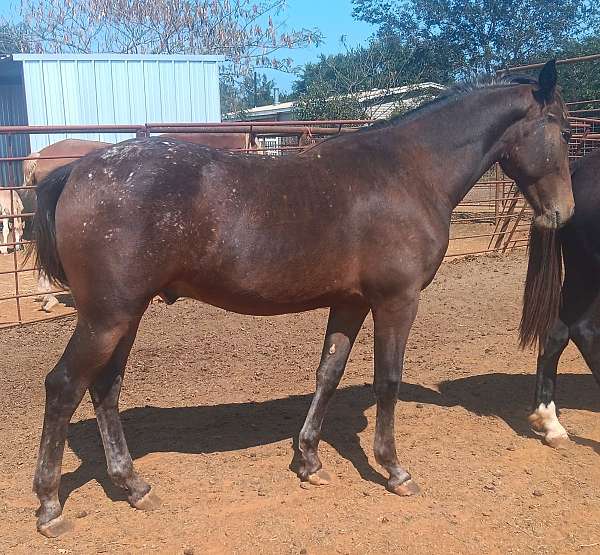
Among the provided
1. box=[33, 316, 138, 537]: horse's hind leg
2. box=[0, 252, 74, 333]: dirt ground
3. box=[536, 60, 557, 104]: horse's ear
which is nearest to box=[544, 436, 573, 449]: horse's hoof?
box=[536, 60, 557, 104]: horse's ear

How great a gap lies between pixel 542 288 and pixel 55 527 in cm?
306

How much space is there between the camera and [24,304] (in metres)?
8.11

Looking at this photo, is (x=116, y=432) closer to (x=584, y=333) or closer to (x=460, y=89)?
(x=460, y=89)

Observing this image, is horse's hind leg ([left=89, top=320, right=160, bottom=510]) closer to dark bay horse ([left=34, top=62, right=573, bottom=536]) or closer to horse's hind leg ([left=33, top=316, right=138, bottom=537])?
dark bay horse ([left=34, top=62, right=573, bottom=536])

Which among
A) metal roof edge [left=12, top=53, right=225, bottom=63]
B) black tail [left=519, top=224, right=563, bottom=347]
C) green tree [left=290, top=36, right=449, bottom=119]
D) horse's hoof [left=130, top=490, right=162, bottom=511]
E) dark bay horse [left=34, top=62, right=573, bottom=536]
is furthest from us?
green tree [left=290, top=36, right=449, bottom=119]

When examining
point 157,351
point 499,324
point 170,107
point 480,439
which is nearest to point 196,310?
point 157,351

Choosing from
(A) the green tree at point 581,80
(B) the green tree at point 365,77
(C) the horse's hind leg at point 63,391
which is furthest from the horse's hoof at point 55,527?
(A) the green tree at point 581,80

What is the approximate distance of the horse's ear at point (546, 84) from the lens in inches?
137

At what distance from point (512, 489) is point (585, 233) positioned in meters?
1.64

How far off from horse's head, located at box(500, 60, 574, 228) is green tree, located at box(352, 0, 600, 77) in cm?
2345

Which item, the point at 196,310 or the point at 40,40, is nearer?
the point at 196,310

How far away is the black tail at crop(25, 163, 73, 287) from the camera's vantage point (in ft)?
10.1

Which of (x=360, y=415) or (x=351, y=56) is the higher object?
(x=351, y=56)

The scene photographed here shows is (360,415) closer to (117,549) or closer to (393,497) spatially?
(393,497)
